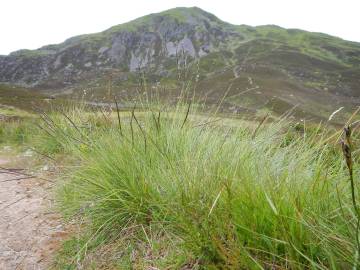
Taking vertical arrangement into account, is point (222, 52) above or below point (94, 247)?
below

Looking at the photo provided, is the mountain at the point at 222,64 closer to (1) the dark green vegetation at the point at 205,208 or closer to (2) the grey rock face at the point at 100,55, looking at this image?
(2) the grey rock face at the point at 100,55

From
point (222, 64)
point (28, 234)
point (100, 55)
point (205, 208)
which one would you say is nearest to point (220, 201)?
point (205, 208)

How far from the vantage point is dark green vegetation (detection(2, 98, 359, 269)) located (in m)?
1.52

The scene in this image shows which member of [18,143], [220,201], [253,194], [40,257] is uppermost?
[253,194]

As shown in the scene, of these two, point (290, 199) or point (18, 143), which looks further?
point (18, 143)

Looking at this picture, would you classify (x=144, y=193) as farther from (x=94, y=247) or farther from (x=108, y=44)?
(x=108, y=44)

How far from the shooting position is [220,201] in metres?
1.95

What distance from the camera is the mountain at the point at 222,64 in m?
50.3

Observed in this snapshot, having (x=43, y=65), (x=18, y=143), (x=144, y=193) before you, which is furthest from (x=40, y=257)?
Answer: (x=43, y=65)

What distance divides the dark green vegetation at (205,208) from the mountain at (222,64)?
1172 inches

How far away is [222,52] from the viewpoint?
99.2 meters

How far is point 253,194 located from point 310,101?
50150 millimetres

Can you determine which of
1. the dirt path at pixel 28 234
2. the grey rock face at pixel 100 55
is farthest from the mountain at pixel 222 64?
the dirt path at pixel 28 234

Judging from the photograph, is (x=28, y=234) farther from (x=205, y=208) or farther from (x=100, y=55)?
(x=100, y=55)
